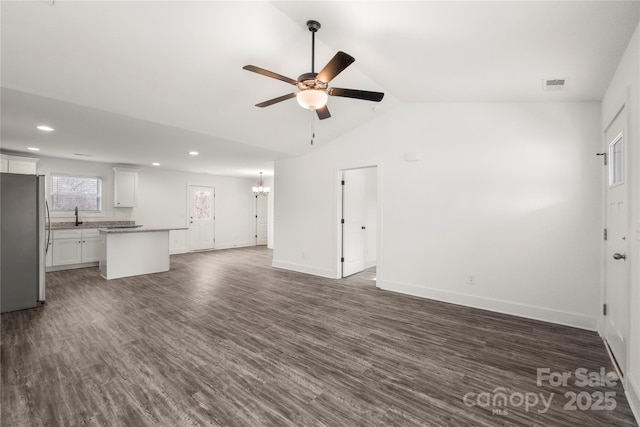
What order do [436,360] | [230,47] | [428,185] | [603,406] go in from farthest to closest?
[428,185]
[230,47]
[436,360]
[603,406]

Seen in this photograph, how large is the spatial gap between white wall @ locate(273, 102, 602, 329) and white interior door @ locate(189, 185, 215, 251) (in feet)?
20.0

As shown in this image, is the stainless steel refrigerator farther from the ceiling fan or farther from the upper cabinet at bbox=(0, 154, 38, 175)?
the ceiling fan

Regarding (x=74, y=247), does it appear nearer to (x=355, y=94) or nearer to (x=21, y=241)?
(x=21, y=241)

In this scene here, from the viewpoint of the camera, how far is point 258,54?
284 centimetres

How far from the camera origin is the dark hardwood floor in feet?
5.90

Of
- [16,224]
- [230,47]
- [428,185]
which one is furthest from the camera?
[428,185]

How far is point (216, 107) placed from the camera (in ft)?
12.1

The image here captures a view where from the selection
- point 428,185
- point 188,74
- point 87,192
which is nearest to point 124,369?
point 188,74

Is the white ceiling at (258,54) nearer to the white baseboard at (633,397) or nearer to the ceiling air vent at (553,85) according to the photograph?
the ceiling air vent at (553,85)

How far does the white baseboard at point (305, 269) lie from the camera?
546 cm

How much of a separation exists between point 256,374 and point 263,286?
268 cm

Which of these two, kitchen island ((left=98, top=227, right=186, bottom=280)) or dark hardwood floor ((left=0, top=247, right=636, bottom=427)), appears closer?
dark hardwood floor ((left=0, top=247, right=636, bottom=427))

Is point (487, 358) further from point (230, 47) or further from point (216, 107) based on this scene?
point (216, 107)

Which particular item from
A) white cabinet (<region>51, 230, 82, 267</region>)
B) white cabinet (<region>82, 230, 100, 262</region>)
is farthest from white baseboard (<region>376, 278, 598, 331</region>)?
white cabinet (<region>51, 230, 82, 267</region>)
